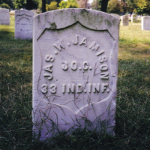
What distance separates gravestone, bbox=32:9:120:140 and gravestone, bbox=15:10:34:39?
7.80 metres

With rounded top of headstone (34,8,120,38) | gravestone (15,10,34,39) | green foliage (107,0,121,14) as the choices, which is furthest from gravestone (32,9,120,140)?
green foliage (107,0,121,14)

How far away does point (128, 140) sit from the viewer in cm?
204

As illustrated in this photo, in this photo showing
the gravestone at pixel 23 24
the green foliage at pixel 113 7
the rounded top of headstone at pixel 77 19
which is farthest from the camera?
the green foliage at pixel 113 7

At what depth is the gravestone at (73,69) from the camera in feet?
6.84

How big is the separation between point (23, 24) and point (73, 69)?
801cm

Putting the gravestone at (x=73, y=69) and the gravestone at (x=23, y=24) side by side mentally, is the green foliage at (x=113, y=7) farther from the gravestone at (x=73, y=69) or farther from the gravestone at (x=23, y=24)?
the gravestone at (x=73, y=69)

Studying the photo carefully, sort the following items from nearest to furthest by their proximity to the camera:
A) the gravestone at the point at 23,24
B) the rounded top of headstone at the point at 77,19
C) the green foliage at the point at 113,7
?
the rounded top of headstone at the point at 77,19 → the gravestone at the point at 23,24 → the green foliage at the point at 113,7

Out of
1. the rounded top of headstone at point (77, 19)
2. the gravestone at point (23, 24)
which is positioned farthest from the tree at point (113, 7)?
the rounded top of headstone at point (77, 19)

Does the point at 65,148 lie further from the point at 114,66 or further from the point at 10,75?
the point at 10,75

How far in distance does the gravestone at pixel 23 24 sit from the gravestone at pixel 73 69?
7798 mm

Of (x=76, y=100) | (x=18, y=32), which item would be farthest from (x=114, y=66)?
(x=18, y=32)

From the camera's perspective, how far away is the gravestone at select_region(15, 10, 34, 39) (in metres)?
9.39

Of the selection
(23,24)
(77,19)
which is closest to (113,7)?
(23,24)

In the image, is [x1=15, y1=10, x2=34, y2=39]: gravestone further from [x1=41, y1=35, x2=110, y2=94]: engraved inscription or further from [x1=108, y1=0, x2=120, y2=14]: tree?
[x1=108, y1=0, x2=120, y2=14]: tree
